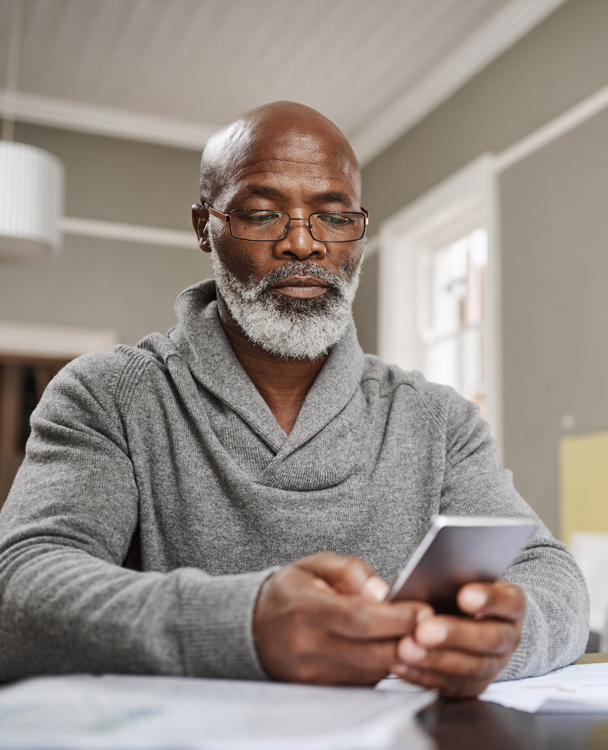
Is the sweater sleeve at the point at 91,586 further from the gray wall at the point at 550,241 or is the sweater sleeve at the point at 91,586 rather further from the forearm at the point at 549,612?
the gray wall at the point at 550,241

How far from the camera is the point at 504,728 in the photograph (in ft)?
1.72

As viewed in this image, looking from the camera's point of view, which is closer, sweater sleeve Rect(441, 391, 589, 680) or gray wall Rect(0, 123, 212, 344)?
sweater sleeve Rect(441, 391, 589, 680)

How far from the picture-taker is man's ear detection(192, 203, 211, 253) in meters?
1.26

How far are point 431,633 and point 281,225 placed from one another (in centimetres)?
68

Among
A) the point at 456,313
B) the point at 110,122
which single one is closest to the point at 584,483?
the point at 456,313

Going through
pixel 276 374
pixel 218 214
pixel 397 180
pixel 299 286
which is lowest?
pixel 276 374

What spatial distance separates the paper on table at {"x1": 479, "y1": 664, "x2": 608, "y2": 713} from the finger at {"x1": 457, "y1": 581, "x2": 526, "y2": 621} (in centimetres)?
7

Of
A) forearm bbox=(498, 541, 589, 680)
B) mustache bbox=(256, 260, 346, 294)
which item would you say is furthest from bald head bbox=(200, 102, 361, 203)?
forearm bbox=(498, 541, 589, 680)

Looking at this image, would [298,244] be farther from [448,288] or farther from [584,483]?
[448,288]

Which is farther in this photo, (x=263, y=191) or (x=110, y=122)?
(x=110, y=122)

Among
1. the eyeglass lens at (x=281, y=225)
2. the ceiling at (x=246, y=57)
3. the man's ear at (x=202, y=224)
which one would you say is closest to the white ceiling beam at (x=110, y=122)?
the ceiling at (x=246, y=57)

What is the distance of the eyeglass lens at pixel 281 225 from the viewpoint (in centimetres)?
110

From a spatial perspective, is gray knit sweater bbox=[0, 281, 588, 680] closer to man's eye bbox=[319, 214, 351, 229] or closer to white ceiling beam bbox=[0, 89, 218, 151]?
man's eye bbox=[319, 214, 351, 229]

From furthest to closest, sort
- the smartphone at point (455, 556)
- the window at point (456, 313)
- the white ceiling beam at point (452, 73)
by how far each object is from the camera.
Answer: the window at point (456, 313)
the white ceiling beam at point (452, 73)
the smartphone at point (455, 556)
